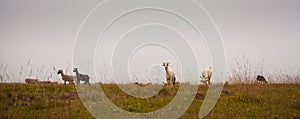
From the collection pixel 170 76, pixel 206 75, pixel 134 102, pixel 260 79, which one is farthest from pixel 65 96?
pixel 260 79

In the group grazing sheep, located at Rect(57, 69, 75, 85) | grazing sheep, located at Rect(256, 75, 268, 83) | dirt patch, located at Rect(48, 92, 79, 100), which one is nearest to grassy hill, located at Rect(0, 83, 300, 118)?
dirt patch, located at Rect(48, 92, 79, 100)

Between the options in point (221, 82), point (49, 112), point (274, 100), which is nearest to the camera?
point (49, 112)

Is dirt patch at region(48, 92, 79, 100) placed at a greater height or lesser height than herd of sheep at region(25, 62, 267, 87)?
lesser

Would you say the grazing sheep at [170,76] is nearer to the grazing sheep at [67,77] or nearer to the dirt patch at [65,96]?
the grazing sheep at [67,77]

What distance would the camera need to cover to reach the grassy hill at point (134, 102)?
12.7 meters

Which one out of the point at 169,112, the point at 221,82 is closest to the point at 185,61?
the point at 221,82

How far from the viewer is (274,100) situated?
50.0ft

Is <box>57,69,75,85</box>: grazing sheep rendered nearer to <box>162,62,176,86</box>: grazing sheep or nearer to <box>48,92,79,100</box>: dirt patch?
<box>48,92,79,100</box>: dirt patch

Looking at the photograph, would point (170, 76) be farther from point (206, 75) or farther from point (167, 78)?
point (206, 75)

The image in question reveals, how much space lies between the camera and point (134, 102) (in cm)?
1440

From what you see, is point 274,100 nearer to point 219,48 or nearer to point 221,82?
point 219,48

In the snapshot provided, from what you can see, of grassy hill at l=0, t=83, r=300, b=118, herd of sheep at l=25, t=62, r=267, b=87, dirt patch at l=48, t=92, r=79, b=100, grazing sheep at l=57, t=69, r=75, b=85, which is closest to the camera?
grassy hill at l=0, t=83, r=300, b=118

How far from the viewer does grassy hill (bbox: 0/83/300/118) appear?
12.7 m

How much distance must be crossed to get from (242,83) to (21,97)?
12.3 metres
